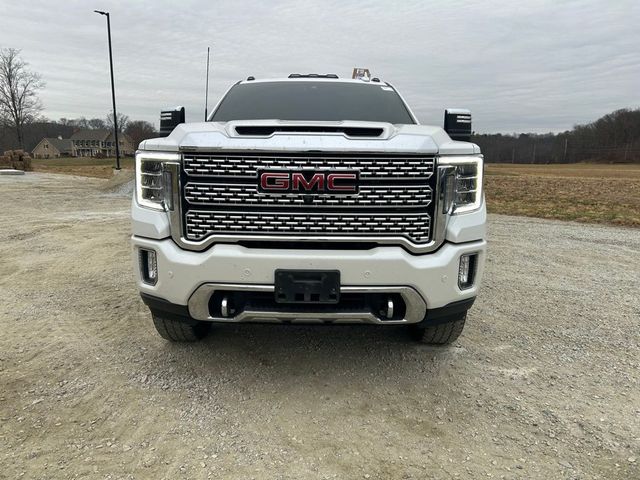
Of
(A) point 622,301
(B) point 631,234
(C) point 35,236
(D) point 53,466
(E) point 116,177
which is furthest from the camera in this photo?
(E) point 116,177

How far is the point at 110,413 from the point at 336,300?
140cm

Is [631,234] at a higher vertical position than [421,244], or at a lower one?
lower

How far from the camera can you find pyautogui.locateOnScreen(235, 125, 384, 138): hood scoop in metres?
2.64

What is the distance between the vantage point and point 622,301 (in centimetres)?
470

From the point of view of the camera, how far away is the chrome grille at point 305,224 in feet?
8.61

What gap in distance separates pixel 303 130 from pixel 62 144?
111195 millimetres

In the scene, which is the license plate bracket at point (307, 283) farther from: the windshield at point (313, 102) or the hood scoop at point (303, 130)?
the windshield at point (313, 102)

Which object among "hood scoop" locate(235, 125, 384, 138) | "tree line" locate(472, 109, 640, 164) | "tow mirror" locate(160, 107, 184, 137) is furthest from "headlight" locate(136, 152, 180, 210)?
"tree line" locate(472, 109, 640, 164)

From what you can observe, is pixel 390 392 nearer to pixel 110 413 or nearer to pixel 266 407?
pixel 266 407

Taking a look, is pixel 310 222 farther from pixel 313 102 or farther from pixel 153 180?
pixel 313 102

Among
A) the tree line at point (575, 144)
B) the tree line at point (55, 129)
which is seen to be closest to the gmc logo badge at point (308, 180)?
the tree line at point (55, 129)

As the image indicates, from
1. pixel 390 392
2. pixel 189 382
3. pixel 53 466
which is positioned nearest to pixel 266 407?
pixel 189 382

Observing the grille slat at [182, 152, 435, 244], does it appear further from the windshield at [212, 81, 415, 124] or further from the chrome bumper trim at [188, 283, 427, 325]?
the windshield at [212, 81, 415, 124]

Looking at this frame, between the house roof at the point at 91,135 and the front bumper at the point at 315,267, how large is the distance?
107m
